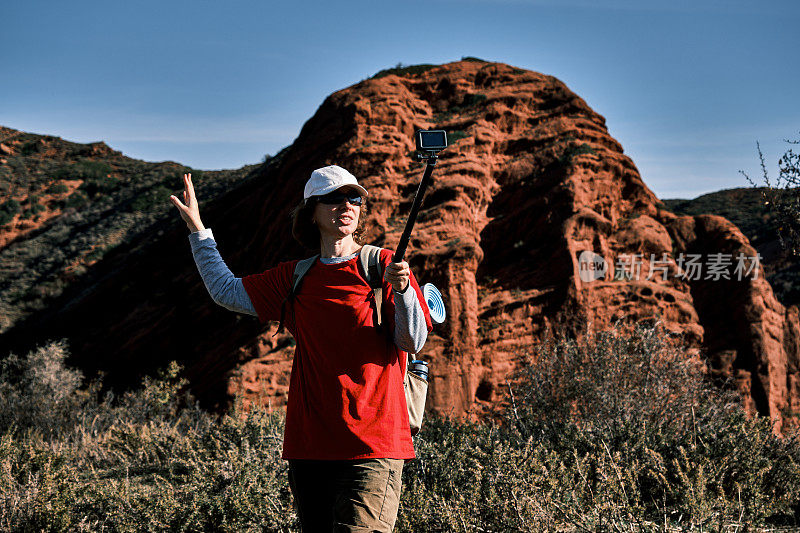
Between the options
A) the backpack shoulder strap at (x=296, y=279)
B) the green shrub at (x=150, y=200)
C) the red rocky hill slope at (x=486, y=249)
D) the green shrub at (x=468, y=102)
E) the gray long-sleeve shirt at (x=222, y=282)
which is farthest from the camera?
the green shrub at (x=150, y=200)

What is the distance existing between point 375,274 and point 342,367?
1.24 feet

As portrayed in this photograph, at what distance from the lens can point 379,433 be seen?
7.04 feet

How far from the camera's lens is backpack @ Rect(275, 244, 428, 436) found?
7.47 ft

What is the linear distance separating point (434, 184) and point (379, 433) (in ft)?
30.3

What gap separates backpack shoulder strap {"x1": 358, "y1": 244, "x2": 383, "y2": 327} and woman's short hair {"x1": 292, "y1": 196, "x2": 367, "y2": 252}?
305 mm

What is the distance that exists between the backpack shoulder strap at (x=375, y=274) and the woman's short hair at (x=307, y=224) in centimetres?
30

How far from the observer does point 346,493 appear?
2094 millimetres

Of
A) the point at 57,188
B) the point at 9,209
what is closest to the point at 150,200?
the point at 57,188

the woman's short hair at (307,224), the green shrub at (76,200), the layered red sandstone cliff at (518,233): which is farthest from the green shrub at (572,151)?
the green shrub at (76,200)

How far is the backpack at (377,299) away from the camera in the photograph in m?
2.28

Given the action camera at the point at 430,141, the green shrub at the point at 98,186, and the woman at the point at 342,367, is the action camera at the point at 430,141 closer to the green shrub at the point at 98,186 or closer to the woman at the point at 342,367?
the woman at the point at 342,367

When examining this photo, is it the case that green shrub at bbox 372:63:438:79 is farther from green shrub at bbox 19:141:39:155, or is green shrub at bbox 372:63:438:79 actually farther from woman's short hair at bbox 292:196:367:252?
green shrub at bbox 19:141:39:155

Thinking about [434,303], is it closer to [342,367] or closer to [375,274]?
[375,274]

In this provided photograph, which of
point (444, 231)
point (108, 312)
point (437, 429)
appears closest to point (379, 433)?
point (437, 429)
